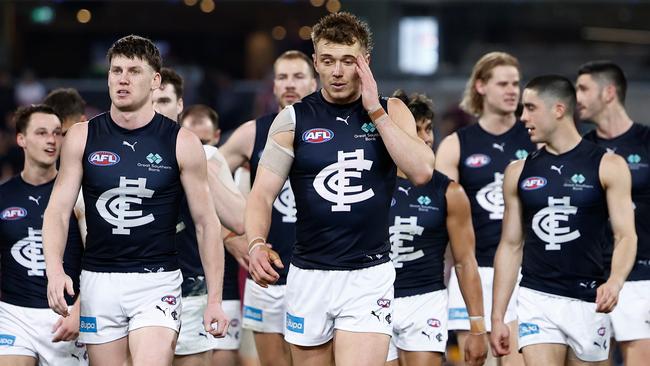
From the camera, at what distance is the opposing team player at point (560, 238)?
7.52 metres

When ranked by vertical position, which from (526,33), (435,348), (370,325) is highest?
(526,33)

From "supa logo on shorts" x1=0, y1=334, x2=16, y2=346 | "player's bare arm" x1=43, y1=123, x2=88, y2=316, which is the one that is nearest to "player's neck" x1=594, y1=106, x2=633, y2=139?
"player's bare arm" x1=43, y1=123, x2=88, y2=316

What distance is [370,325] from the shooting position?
640 centimetres

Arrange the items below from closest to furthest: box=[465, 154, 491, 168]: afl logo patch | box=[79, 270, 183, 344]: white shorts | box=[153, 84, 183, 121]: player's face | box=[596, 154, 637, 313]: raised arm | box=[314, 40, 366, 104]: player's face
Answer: box=[314, 40, 366, 104]: player's face < box=[79, 270, 183, 344]: white shorts < box=[596, 154, 637, 313]: raised arm < box=[153, 84, 183, 121]: player's face < box=[465, 154, 491, 168]: afl logo patch

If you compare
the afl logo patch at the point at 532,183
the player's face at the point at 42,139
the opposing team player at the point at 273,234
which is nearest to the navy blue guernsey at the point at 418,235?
the afl logo patch at the point at 532,183

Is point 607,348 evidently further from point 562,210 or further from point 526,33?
point 526,33

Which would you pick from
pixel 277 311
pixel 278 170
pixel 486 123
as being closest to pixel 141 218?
pixel 278 170

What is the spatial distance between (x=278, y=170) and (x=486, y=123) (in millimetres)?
3386

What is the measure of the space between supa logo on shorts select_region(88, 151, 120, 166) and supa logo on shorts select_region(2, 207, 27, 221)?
1192mm

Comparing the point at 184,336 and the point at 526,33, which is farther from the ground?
the point at 526,33

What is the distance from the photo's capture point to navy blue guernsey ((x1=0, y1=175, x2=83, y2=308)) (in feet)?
25.0

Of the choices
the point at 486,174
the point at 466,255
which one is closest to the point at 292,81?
the point at 486,174

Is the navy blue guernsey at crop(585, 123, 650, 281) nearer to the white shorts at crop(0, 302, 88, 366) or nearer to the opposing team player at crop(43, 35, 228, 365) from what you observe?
the opposing team player at crop(43, 35, 228, 365)

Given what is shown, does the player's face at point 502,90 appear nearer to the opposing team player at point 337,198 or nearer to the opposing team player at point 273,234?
the opposing team player at point 273,234
